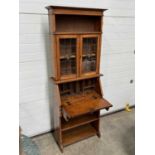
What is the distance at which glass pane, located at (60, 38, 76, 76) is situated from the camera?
2090 millimetres

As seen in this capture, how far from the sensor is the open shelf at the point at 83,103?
6.84 feet

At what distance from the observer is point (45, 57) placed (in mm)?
2344

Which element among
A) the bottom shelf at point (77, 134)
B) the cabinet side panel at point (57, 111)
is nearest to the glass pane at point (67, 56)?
the cabinet side panel at point (57, 111)

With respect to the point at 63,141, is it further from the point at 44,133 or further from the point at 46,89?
the point at 46,89

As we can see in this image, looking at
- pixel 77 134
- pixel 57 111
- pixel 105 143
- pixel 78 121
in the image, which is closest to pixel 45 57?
pixel 57 111

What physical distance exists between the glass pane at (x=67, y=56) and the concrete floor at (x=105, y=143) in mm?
1086

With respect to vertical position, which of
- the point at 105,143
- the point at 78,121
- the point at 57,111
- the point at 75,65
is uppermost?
the point at 75,65

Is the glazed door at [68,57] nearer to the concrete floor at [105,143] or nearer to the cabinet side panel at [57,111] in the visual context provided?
the cabinet side panel at [57,111]

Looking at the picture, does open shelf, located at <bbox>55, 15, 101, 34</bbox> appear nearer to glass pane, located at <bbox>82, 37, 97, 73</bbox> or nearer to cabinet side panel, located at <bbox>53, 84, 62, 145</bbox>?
glass pane, located at <bbox>82, 37, 97, 73</bbox>

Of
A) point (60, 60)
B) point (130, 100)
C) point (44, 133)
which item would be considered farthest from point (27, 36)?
point (130, 100)

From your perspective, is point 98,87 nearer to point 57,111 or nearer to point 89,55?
point 89,55

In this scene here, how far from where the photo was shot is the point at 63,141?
8.02ft

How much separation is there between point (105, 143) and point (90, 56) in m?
1.29
